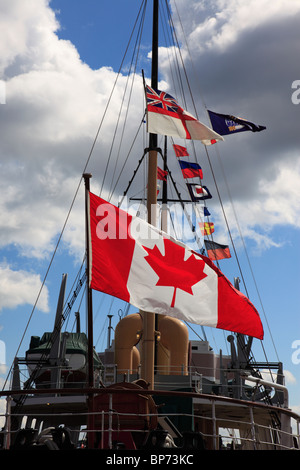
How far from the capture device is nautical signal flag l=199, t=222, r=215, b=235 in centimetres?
3214

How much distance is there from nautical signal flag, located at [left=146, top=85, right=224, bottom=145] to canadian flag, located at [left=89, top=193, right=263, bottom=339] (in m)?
3.44

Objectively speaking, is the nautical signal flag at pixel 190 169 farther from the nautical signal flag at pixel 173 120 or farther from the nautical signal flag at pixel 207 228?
the nautical signal flag at pixel 173 120

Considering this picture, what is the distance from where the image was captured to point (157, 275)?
12.8 metres

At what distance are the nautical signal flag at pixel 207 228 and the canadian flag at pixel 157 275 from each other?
18.6 meters

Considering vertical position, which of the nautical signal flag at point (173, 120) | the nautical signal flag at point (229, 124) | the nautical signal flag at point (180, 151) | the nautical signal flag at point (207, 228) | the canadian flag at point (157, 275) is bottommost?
the canadian flag at point (157, 275)

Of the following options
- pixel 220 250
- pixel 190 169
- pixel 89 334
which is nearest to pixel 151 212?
pixel 89 334

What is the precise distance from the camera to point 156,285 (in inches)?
500

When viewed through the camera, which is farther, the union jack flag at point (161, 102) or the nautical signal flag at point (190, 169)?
the nautical signal flag at point (190, 169)

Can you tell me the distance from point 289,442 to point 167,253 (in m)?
4.97

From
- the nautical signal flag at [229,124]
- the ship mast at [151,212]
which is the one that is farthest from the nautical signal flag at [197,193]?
the ship mast at [151,212]

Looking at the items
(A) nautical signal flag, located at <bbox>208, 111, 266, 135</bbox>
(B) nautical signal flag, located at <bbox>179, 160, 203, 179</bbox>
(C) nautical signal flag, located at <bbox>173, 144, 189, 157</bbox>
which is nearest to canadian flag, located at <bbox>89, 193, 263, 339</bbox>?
(A) nautical signal flag, located at <bbox>208, 111, 266, 135</bbox>

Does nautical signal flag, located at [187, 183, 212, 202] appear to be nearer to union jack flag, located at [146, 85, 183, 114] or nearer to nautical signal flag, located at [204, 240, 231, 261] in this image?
nautical signal flag, located at [204, 240, 231, 261]

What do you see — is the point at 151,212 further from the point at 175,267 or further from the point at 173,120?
the point at 175,267

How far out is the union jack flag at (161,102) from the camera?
1556cm
